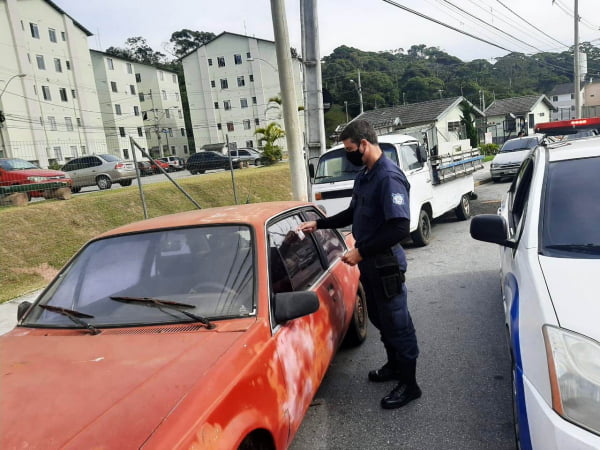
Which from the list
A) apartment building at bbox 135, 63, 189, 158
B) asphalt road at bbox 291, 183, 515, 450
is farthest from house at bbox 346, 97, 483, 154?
apartment building at bbox 135, 63, 189, 158

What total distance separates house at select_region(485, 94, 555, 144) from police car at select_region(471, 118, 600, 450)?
4700cm

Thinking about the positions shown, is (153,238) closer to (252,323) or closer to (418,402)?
(252,323)

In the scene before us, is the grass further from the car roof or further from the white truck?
the car roof

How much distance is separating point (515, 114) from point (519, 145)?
33612mm

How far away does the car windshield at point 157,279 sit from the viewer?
2402 mm

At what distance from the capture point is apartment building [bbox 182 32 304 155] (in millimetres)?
57125

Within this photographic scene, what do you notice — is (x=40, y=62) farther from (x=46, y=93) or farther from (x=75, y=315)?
(x=75, y=315)

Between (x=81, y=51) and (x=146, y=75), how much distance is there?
15324 millimetres

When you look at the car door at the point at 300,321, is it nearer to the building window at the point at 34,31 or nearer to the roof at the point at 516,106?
the building window at the point at 34,31

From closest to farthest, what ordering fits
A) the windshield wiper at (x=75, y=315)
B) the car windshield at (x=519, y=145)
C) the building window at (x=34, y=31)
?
the windshield wiper at (x=75, y=315) → the car windshield at (x=519, y=145) → the building window at (x=34, y=31)

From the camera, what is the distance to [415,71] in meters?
73.8

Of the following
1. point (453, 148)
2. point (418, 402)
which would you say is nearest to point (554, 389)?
point (418, 402)

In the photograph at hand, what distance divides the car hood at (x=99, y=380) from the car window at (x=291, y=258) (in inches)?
19.4

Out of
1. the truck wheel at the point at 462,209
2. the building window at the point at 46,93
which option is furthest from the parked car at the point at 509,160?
the building window at the point at 46,93
